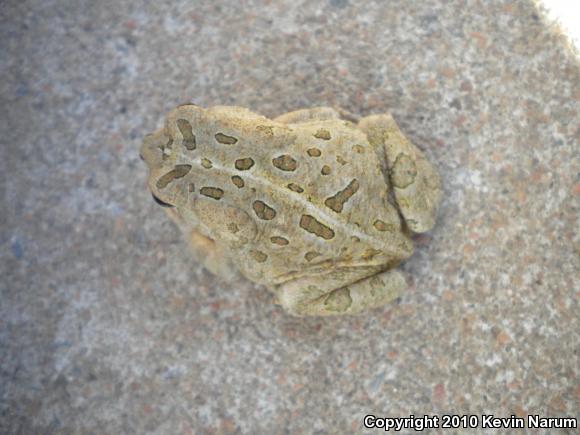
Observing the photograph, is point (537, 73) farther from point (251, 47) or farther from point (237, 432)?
point (237, 432)

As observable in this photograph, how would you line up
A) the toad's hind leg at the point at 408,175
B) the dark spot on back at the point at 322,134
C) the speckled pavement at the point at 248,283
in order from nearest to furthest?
the dark spot on back at the point at 322,134 < the toad's hind leg at the point at 408,175 < the speckled pavement at the point at 248,283

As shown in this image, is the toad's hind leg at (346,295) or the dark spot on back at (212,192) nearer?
the dark spot on back at (212,192)

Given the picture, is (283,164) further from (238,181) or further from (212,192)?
(212,192)

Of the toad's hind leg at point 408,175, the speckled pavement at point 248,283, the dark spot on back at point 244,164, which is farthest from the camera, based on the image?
the speckled pavement at point 248,283

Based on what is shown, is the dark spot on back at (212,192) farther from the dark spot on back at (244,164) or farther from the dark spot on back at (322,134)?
the dark spot on back at (322,134)

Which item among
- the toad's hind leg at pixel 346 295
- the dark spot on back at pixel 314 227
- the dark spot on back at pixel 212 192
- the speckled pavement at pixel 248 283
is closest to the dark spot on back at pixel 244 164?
the dark spot on back at pixel 212 192

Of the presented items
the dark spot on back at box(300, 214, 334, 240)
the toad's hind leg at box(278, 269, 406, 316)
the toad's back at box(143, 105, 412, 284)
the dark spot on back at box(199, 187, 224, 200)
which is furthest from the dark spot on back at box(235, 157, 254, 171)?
the toad's hind leg at box(278, 269, 406, 316)

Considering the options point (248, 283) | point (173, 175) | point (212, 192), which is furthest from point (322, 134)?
point (248, 283)
